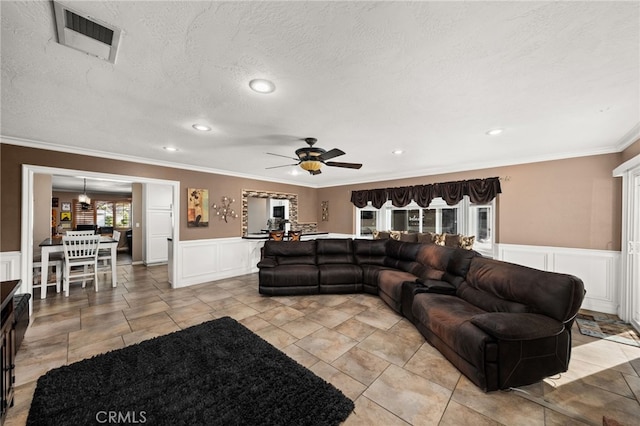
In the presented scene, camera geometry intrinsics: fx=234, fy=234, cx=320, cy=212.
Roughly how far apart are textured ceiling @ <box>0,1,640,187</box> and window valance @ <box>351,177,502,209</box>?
1236 millimetres

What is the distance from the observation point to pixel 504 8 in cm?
120

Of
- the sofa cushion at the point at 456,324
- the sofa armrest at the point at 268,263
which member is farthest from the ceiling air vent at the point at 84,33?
the sofa armrest at the point at 268,263

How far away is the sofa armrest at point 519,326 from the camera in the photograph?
5.96 ft

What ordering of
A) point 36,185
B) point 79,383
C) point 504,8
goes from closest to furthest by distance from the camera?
point 504,8 → point 79,383 → point 36,185

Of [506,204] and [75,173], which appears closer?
[75,173]

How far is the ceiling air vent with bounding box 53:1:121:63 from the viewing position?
1242 millimetres

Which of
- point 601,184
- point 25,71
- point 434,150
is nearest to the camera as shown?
point 25,71

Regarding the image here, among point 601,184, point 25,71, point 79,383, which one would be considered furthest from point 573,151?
point 79,383

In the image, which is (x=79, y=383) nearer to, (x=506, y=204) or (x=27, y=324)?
(x=27, y=324)

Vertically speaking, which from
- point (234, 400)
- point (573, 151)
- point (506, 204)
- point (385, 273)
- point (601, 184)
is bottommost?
point (234, 400)

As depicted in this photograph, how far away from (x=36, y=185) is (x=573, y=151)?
10.8m

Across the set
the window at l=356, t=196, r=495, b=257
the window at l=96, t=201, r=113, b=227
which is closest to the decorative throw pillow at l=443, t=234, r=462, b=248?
the window at l=356, t=196, r=495, b=257

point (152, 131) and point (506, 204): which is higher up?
point (152, 131)

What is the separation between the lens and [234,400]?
5.83ft
